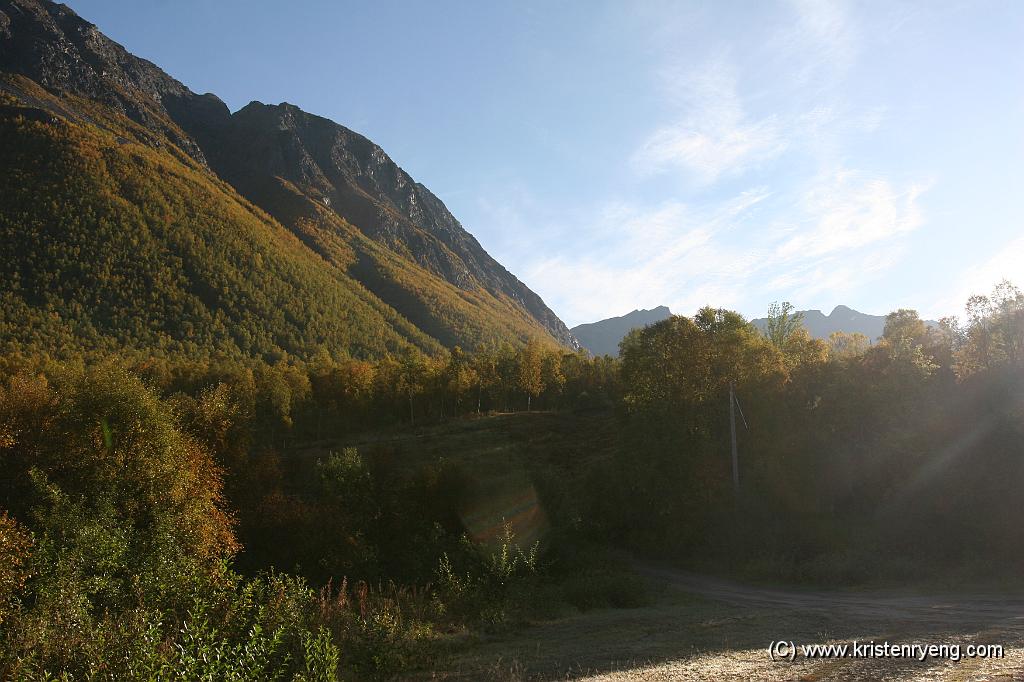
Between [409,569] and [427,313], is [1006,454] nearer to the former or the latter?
[409,569]

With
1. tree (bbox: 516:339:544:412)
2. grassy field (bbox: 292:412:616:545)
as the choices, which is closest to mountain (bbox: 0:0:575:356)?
tree (bbox: 516:339:544:412)

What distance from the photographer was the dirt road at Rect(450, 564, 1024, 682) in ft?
34.1

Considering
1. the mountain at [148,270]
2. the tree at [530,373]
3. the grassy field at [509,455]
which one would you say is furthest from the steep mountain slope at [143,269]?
the grassy field at [509,455]

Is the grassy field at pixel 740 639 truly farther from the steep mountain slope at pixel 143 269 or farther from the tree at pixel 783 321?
the steep mountain slope at pixel 143 269

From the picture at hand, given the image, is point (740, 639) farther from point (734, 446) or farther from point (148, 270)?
point (148, 270)

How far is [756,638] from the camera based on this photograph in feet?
46.6

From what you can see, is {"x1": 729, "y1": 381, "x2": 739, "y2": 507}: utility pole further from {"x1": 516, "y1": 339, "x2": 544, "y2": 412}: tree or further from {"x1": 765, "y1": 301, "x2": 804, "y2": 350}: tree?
{"x1": 516, "y1": 339, "x2": 544, "y2": 412}: tree

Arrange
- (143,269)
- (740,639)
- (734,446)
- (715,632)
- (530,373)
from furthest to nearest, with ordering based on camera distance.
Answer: (143,269), (530,373), (734,446), (715,632), (740,639)

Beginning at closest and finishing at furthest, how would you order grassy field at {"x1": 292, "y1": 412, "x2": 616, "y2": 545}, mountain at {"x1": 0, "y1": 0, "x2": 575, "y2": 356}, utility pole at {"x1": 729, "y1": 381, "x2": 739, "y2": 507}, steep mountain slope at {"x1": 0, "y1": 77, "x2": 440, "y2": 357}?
1. utility pole at {"x1": 729, "y1": 381, "x2": 739, "y2": 507}
2. grassy field at {"x1": 292, "y1": 412, "x2": 616, "y2": 545}
3. steep mountain slope at {"x1": 0, "y1": 77, "x2": 440, "y2": 357}
4. mountain at {"x1": 0, "y1": 0, "x2": 575, "y2": 356}

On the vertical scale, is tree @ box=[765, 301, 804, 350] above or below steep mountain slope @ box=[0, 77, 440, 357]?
below

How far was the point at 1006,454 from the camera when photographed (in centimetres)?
2797

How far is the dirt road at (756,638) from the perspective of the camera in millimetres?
10383

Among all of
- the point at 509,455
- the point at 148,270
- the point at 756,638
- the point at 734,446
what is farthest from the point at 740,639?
the point at 148,270

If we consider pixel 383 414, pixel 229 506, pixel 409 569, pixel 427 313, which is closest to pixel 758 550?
pixel 409 569
